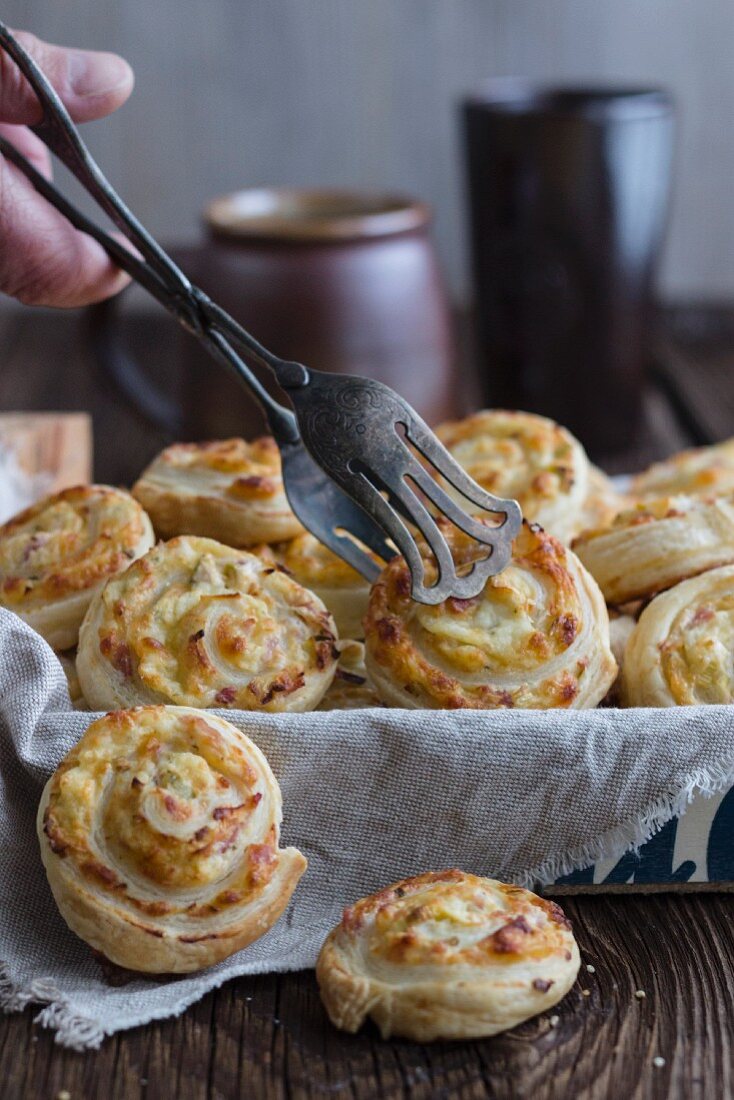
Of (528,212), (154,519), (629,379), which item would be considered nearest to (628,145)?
(528,212)

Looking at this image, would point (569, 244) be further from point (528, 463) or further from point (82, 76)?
point (82, 76)

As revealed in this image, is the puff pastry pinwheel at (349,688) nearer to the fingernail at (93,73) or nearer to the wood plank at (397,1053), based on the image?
the wood plank at (397,1053)

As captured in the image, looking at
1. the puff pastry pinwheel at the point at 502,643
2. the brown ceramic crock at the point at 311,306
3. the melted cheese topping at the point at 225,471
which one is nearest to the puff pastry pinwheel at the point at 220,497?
the melted cheese topping at the point at 225,471

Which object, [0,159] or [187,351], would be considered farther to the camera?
[187,351]

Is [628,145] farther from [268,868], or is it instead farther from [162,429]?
[268,868]

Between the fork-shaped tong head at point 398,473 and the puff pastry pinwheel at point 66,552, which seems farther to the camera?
the puff pastry pinwheel at point 66,552

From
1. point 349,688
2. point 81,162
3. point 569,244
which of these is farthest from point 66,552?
point 569,244
